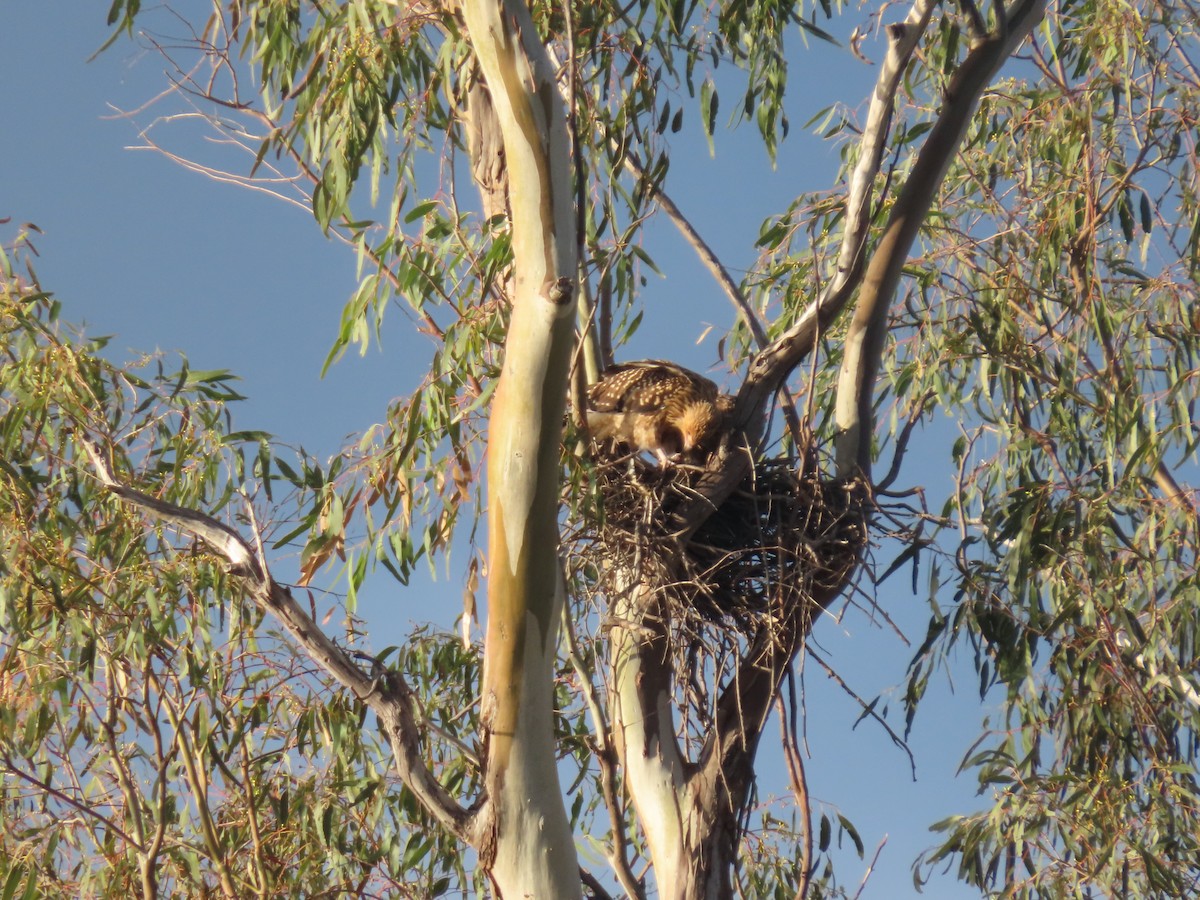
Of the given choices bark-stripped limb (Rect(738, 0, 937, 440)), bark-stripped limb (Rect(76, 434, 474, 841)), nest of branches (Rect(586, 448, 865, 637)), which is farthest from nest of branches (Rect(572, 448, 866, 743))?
bark-stripped limb (Rect(76, 434, 474, 841))

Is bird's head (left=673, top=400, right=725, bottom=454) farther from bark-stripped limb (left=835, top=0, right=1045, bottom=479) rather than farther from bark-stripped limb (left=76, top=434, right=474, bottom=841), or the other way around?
bark-stripped limb (left=76, top=434, right=474, bottom=841)

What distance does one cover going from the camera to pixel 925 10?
12.6 ft

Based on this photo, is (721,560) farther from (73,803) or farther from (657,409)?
(73,803)

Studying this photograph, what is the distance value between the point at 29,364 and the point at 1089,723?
3754 millimetres

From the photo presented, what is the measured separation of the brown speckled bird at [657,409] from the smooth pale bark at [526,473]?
112 centimetres

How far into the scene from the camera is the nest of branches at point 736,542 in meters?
3.81

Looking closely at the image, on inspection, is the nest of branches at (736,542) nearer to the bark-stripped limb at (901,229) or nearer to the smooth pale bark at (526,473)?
the bark-stripped limb at (901,229)

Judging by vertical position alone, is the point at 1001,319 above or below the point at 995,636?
above

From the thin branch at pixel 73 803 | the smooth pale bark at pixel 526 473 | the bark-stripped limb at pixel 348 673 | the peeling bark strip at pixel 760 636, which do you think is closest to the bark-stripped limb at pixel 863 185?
the peeling bark strip at pixel 760 636

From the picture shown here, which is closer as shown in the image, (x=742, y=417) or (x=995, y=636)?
(x=742, y=417)

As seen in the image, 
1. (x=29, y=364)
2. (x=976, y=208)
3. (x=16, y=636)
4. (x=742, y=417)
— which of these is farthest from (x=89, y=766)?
(x=976, y=208)

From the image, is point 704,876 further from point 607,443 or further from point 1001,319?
point 1001,319

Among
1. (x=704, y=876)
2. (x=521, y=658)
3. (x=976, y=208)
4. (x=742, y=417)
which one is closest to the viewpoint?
(x=521, y=658)

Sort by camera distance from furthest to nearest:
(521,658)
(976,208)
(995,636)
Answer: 1. (976,208)
2. (995,636)
3. (521,658)
